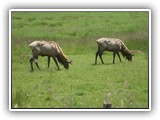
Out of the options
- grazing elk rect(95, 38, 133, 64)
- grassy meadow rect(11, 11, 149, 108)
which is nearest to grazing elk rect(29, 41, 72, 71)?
grassy meadow rect(11, 11, 149, 108)

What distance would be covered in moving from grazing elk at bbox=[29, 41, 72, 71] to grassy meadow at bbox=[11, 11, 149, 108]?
4 centimetres

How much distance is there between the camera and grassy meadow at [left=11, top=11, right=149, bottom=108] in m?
5.70

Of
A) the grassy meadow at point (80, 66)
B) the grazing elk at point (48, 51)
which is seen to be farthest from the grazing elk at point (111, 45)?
the grazing elk at point (48, 51)

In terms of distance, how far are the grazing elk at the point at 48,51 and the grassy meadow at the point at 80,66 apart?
41mm

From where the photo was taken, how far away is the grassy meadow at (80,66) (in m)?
5.70

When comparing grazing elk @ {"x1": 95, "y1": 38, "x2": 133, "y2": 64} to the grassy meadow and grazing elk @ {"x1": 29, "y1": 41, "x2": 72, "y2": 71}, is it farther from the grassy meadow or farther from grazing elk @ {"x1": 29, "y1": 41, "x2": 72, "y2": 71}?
grazing elk @ {"x1": 29, "y1": 41, "x2": 72, "y2": 71}

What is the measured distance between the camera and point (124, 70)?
5793 mm

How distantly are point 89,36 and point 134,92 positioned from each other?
0.70 meters

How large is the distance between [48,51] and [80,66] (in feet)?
1.12

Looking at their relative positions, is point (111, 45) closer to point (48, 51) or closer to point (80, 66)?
point (80, 66)

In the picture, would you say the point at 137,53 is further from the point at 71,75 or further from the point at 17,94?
the point at 17,94

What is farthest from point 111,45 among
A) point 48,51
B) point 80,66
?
point 48,51
